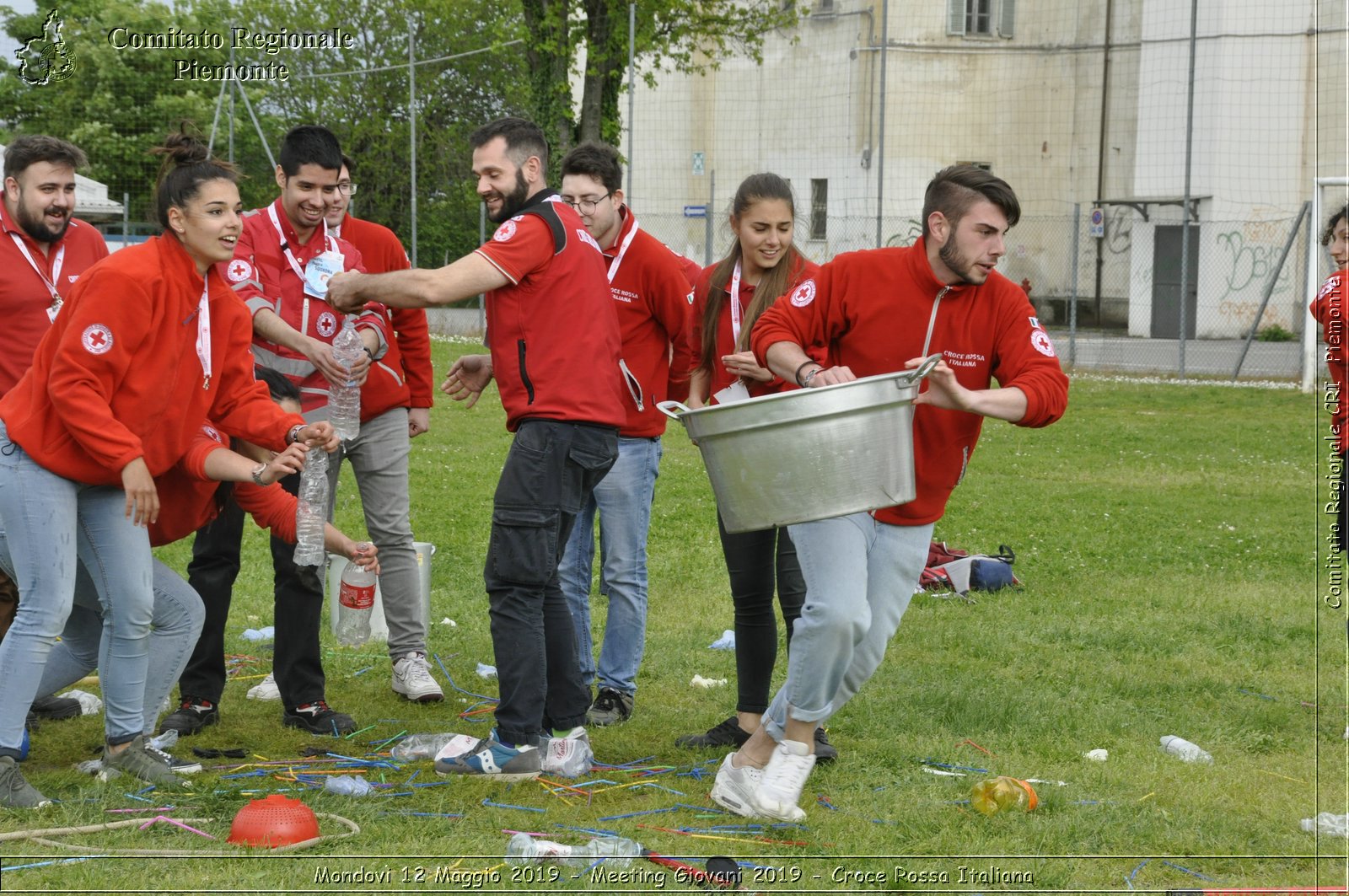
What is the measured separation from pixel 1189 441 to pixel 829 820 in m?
11.4

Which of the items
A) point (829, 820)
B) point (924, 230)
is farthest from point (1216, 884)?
point (924, 230)

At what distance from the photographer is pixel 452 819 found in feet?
14.5

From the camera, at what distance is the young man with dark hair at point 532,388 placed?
4.71 meters

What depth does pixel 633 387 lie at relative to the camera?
5.61m

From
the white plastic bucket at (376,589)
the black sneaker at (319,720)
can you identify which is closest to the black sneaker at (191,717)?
the black sneaker at (319,720)

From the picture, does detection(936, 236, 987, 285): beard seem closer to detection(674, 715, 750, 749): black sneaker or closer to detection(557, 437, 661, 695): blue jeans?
detection(557, 437, 661, 695): blue jeans

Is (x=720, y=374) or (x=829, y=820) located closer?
(x=829, y=820)

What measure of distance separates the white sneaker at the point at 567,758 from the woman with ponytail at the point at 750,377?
0.54 m

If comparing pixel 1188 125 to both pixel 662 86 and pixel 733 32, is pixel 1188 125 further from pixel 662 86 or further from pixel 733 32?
pixel 662 86

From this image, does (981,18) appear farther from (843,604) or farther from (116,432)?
(116,432)

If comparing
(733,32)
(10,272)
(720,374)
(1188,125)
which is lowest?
(720,374)

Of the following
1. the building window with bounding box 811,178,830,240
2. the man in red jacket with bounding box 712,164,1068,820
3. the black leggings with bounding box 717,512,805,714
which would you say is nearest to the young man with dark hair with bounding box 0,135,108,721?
the black leggings with bounding box 717,512,805,714

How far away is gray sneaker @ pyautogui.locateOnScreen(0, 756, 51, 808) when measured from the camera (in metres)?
4.44

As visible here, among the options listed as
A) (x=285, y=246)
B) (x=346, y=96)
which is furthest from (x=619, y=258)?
(x=346, y=96)
